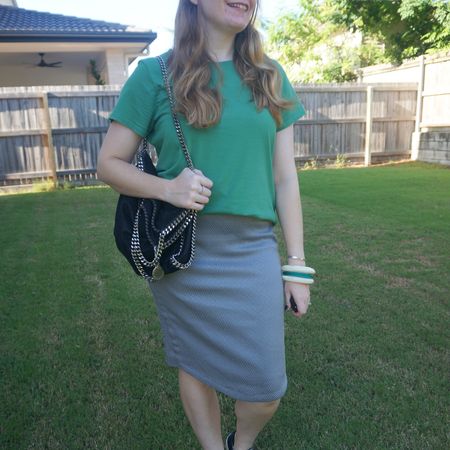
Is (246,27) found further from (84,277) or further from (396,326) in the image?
(84,277)

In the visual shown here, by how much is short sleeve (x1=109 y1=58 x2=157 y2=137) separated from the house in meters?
10.8

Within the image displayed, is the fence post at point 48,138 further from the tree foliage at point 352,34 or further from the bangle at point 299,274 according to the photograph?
the tree foliage at point 352,34

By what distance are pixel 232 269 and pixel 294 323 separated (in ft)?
6.26

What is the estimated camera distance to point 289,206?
1.66 meters

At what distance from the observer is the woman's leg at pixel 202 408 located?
1677mm

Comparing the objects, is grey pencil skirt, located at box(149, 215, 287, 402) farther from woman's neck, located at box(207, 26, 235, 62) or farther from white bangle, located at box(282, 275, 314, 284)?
woman's neck, located at box(207, 26, 235, 62)

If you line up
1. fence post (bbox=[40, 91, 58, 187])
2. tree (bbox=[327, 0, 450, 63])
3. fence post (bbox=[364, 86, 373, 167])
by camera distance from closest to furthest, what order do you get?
fence post (bbox=[40, 91, 58, 187]), fence post (bbox=[364, 86, 373, 167]), tree (bbox=[327, 0, 450, 63])

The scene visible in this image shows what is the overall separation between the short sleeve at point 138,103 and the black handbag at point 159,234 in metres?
0.05

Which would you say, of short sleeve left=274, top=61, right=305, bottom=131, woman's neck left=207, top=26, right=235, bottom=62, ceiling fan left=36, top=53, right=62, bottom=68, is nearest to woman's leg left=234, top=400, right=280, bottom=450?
short sleeve left=274, top=61, right=305, bottom=131

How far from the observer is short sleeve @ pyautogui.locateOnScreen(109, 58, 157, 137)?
1.43 meters

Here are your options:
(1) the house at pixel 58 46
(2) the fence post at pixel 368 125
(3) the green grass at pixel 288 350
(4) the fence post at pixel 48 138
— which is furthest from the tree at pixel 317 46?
(3) the green grass at pixel 288 350

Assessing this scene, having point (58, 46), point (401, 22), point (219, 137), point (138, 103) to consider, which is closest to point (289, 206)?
point (219, 137)

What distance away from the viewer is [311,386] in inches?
100

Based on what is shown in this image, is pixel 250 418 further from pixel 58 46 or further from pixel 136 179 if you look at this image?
pixel 58 46
